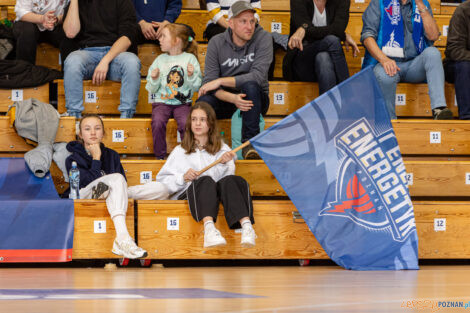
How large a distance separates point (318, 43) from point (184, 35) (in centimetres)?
97

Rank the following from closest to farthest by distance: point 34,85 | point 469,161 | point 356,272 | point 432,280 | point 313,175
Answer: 1. point 432,280
2. point 356,272
3. point 313,175
4. point 469,161
5. point 34,85

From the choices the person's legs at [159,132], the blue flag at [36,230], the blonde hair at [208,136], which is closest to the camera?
the blue flag at [36,230]

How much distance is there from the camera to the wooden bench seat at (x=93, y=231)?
408 cm

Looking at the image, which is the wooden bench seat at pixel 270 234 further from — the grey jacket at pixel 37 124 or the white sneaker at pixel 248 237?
the grey jacket at pixel 37 124

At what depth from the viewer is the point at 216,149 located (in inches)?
173

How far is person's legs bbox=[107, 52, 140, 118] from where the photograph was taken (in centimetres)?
501

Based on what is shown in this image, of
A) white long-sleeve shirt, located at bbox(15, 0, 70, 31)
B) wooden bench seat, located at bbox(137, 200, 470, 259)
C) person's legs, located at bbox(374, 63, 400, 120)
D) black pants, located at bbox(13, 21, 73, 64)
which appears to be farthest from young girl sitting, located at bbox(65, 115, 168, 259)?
person's legs, located at bbox(374, 63, 400, 120)

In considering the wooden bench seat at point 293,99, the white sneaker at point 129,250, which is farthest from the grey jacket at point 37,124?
the white sneaker at point 129,250

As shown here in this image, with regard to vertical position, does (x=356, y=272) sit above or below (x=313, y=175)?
below

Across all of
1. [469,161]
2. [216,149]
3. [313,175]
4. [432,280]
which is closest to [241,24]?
[216,149]

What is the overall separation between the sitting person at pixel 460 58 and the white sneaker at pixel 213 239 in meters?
2.29

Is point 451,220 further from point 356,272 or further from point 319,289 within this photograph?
point 319,289

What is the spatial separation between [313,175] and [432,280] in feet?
3.19

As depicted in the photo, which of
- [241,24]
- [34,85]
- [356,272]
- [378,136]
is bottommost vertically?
[356,272]
